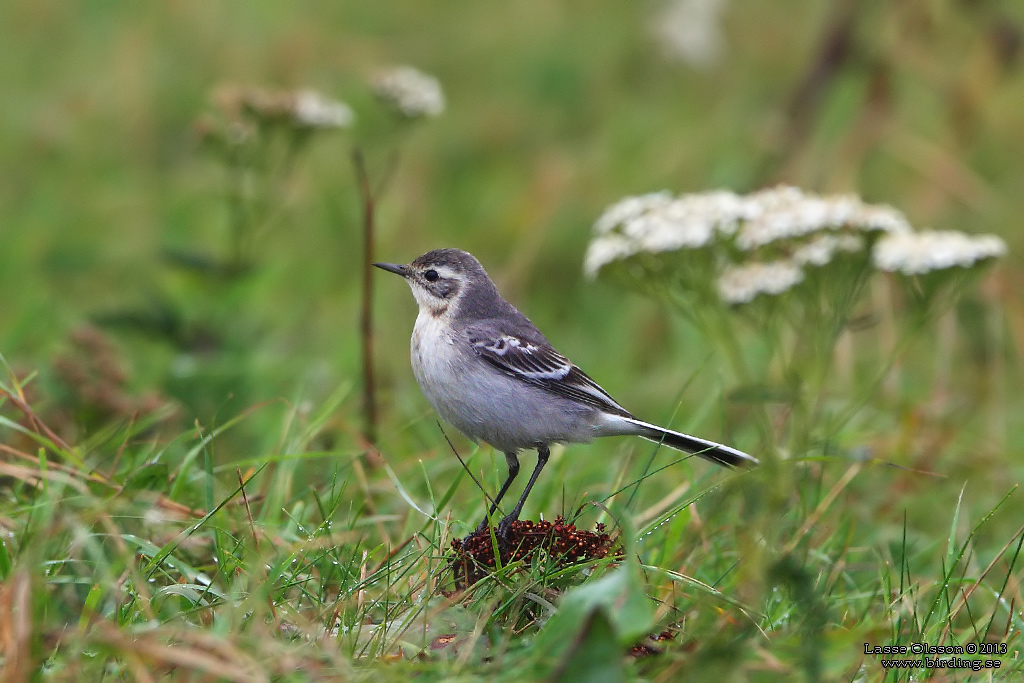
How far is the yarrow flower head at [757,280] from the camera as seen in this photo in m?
5.64

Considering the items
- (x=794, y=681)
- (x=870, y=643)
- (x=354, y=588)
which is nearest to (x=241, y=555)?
(x=354, y=588)

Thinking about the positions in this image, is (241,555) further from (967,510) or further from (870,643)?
(967,510)

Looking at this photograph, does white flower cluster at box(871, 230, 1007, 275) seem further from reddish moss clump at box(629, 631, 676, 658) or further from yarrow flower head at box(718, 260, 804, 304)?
reddish moss clump at box(629, 631, 676, 658)

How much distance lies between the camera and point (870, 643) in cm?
368

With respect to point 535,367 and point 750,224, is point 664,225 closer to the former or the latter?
point 750,224

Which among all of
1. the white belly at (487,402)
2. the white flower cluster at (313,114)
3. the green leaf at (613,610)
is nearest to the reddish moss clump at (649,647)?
the green leaf at (613,610)

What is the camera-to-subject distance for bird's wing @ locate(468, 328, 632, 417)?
15.9 feet

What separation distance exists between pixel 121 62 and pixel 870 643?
33.5 ft

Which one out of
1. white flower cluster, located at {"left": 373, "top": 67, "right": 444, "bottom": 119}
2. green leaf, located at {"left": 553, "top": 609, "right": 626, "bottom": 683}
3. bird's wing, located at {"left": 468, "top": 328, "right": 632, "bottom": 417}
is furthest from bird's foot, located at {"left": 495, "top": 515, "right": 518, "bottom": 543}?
white flower cluster, located at {"left": 373, "top": 67, "right": 444, "bottom": 119}

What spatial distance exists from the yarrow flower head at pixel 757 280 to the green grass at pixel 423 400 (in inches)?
17.4

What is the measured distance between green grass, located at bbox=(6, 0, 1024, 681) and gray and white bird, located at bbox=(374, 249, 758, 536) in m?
0.26

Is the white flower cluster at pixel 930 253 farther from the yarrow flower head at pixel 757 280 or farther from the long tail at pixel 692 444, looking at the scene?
the long tail at pixel 692 444

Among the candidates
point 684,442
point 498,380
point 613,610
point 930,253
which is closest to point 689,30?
point 930,253

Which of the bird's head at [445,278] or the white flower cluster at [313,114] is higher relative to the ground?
the white flower cluster at [313,114]
